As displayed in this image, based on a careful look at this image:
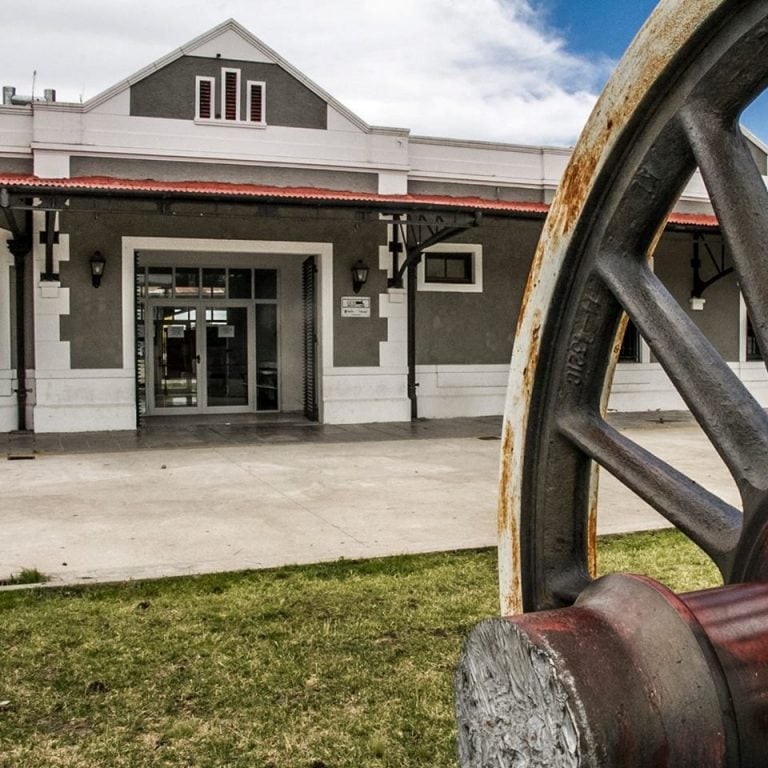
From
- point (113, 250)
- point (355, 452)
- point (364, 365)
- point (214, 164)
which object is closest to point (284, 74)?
point (214, 164)

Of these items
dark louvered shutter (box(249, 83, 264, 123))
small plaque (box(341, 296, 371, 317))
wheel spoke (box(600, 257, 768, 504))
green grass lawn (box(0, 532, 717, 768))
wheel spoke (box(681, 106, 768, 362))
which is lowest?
green grass lawn (box(0, 532, 717, 768))

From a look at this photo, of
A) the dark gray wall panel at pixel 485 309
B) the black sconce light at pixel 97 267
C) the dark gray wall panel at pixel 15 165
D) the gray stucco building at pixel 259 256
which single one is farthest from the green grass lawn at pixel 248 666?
the dark gray wall panel at pixel 15 165

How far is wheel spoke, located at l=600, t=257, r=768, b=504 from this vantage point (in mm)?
861

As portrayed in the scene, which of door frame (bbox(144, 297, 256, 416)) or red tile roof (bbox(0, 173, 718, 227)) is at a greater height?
red tile roof (bbox(0, 173, 718, 227))

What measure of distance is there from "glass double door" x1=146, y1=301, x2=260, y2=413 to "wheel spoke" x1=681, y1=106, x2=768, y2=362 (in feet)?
50.9

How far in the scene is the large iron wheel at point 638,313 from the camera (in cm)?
86

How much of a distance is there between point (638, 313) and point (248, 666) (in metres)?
2.34

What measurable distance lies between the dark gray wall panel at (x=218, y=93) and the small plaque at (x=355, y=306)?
299cm

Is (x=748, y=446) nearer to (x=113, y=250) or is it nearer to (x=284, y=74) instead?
(x=113, y=250)

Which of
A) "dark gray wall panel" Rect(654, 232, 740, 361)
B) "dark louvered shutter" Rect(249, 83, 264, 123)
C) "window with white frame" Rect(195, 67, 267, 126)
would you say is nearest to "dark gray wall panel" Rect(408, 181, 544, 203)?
"dark gray wall panel" Rect(654, 232, 740, 361)

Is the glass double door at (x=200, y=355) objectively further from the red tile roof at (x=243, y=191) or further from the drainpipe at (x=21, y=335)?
the red tile roof at (x=243, y=191)

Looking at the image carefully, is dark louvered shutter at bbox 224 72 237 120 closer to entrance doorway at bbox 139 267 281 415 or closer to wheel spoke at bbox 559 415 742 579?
entrance doorway at bbox 139 267 281 415

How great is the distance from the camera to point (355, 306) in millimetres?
14164

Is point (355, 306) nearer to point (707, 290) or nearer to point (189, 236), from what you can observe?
point (189, 236)
